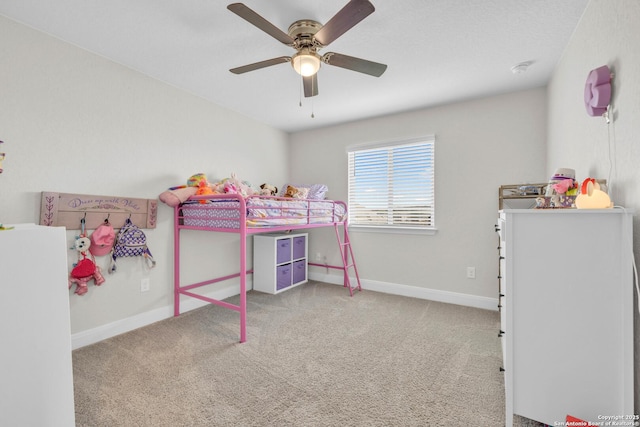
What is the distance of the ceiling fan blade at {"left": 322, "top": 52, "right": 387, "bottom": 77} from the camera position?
65.4 inches

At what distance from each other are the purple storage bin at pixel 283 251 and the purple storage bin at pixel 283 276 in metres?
0.09

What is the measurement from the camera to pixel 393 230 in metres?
3.39

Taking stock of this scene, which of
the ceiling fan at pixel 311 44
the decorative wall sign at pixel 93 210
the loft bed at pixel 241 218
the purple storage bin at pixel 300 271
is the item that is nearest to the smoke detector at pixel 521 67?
the ceiling fan at pixel 311 44

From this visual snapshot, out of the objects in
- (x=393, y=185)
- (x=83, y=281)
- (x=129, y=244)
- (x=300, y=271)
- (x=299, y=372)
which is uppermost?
(x=393, y=185)

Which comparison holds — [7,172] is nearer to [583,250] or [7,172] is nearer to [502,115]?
[583,250]

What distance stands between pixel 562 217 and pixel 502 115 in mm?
2092

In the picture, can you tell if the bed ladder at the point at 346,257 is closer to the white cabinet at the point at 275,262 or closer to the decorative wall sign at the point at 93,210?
the white cabinet at the point at 275,262

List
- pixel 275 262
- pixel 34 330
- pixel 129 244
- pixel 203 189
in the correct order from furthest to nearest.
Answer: pixel 275 262 → pixel 203 189 → pixel 129 244 → pixel 34 330

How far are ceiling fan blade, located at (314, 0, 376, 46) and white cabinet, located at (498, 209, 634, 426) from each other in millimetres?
1178

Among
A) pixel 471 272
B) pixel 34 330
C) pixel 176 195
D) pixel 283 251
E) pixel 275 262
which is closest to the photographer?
pixel 34 330

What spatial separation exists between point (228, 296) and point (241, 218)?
152cm

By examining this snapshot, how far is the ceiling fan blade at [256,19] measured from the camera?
1.25 m

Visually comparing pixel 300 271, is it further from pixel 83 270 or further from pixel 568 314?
pixel 568 314

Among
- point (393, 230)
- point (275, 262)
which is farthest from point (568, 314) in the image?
point (275, 262)
